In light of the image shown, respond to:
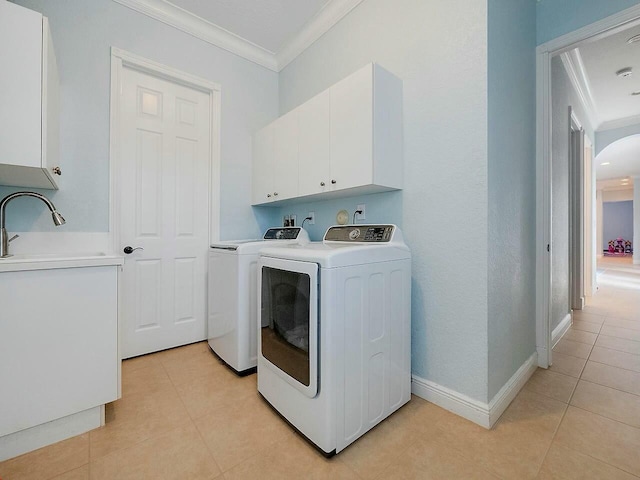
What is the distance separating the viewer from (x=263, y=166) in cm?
270

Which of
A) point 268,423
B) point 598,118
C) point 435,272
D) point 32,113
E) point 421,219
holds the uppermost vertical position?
point 598,118

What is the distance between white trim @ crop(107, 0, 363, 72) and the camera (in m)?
2.23

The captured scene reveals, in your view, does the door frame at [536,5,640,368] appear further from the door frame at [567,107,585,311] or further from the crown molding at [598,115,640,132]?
the crown molding at [598,115,640,132]

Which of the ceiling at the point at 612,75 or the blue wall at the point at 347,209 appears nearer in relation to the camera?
the blue wall at the point at 347,209

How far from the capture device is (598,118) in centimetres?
419

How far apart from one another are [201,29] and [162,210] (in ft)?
5.49

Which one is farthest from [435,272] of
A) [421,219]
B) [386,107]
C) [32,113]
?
[32,113]

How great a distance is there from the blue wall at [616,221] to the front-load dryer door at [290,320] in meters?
15.7

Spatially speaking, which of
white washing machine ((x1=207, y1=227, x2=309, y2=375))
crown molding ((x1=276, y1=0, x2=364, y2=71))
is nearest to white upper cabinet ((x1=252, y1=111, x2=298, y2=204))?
white washing machine ((x1=207, y1=227, x2=309, y2=375))

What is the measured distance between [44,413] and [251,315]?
1.08 m

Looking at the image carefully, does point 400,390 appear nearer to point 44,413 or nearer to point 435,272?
point 435,272

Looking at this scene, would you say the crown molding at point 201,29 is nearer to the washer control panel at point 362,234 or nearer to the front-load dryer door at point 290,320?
the washer control panel at point 362,234

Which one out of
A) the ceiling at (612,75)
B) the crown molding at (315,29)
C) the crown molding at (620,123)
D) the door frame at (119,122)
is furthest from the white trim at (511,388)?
the crown molding at (620,123)

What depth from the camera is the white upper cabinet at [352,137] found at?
1.70 m
